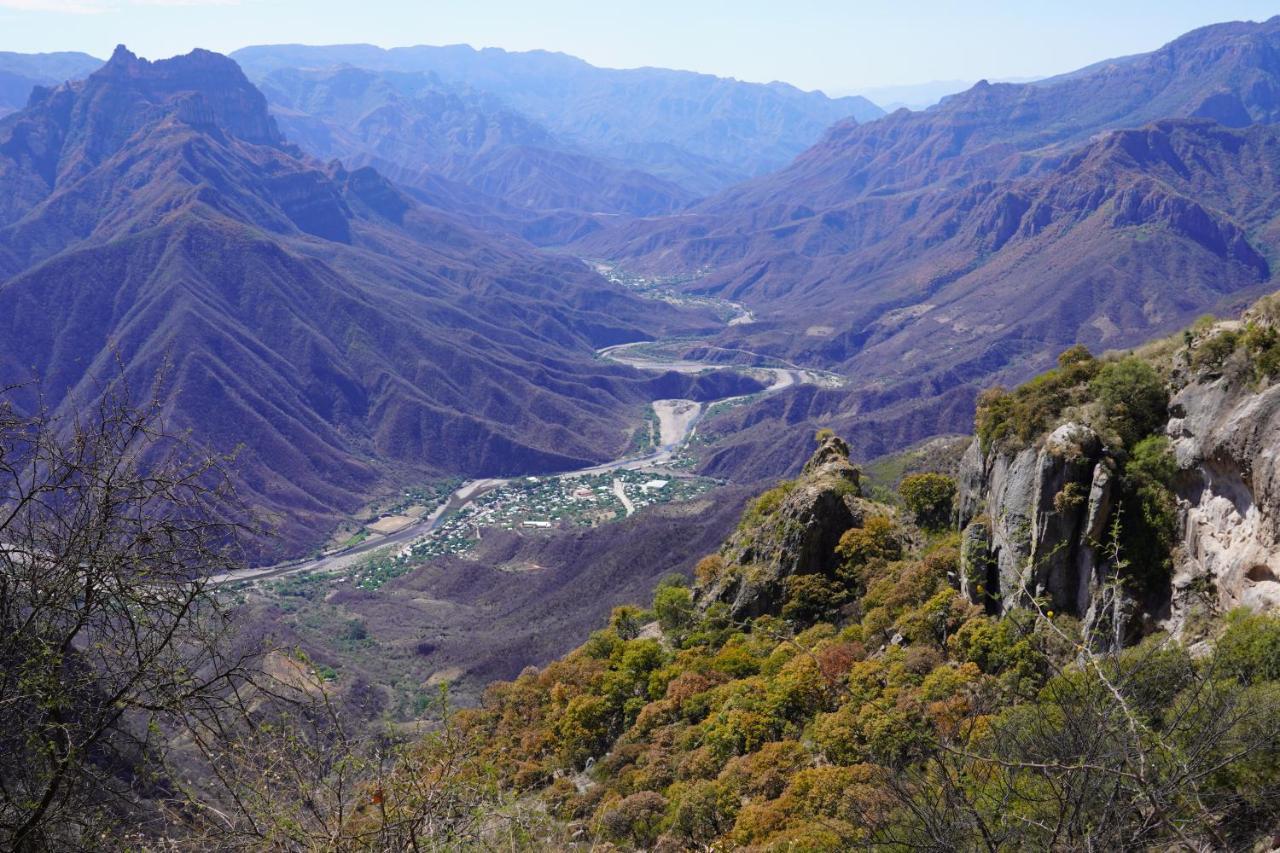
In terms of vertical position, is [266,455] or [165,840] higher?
[165,840]

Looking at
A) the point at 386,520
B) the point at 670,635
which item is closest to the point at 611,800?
the point at 670,635

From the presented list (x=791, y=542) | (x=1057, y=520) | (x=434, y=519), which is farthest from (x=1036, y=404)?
(x=434, y=519)

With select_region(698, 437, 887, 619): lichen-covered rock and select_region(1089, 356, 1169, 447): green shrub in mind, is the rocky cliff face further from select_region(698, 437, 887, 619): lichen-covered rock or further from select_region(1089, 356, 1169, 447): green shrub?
select_region(698, 437, 887, 619): lichen-covered rock

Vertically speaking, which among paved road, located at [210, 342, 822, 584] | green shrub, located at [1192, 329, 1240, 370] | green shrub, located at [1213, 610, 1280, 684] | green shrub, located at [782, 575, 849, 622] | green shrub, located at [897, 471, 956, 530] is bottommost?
paved road, located at [210, 342, 822, 584]

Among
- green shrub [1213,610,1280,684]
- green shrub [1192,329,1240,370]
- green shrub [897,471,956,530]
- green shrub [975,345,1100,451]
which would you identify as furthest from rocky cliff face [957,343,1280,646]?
green shrub [897,471,956,530]

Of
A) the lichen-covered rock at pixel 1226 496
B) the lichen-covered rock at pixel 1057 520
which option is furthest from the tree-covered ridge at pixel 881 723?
the lichen-covered rock at pixel 1226 496

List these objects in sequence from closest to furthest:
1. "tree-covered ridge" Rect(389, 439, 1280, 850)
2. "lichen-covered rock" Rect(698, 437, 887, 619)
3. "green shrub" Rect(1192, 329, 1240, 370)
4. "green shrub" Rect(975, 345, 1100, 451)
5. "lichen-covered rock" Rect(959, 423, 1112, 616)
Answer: "tree-covered ridge" Rect(389, 439, 1280, 850) < "green shrub" Rect(1192, 329, 1240, 370) < "lichen-covered rock" Rect(959, 423, 1112, 616) < "green shrub" Rect(975, 345, 1100, 451) < "lichen-covered rock" Rect(698, 437, 887, 619)

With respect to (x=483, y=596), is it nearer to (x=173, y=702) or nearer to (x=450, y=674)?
(x=450, y=674)
